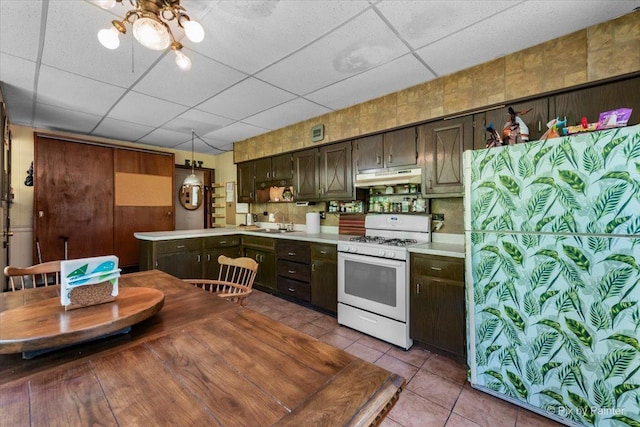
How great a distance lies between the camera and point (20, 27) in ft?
6.16

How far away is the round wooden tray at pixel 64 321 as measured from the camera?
0.90 metres

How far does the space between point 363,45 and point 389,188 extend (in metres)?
1.61

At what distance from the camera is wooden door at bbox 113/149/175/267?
4.69 m

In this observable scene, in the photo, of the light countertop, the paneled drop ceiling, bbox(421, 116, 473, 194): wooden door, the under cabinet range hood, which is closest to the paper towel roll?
the light countertop

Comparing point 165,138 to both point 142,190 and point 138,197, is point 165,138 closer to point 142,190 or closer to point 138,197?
point 142,190

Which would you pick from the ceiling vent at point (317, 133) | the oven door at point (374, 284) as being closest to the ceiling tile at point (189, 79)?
the ceiling vent at point (317, 133)

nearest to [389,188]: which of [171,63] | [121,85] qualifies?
[171,63]

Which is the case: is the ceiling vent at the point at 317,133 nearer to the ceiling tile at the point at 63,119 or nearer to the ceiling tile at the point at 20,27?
the ceiling tile at the point at 20,27

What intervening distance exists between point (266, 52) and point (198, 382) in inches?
90.4

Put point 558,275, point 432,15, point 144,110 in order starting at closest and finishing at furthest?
point 558,275 < point 432,15 < point 144,110

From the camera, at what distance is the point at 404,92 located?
2.91 meters

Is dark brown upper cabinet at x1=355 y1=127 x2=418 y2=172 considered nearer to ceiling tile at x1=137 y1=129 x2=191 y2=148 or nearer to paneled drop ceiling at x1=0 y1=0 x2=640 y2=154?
paneled drop ceiling at x1=0 y1=0 x2=640 y2=154

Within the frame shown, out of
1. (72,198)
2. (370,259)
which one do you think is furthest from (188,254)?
(370,259)

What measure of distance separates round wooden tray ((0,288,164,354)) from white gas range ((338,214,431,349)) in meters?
1.92
